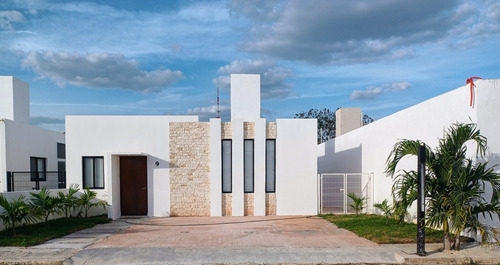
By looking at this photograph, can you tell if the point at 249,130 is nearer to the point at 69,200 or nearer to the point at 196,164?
the point at 196,164

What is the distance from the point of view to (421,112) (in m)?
10.8

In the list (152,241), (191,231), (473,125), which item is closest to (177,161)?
(191,231)

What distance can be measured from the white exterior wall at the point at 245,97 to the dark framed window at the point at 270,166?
48.6 inches

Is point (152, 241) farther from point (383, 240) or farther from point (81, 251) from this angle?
point (383, 240)

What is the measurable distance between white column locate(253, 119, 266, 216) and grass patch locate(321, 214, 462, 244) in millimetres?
2453

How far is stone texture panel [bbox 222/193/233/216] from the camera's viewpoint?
13641mm

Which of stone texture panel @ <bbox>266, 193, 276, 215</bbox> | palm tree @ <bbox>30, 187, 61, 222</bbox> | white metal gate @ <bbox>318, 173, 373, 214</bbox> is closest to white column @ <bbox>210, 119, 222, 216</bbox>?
stone texture panel @ <bbox>266, 193, 276, 215</bbox>

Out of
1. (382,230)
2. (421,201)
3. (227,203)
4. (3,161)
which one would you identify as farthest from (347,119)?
(3,161)

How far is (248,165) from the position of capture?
13.8 meters

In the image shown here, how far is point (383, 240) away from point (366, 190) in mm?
5786

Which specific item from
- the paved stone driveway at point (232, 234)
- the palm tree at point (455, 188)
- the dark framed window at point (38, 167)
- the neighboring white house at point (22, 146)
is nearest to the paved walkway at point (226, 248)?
the paved stone driveway at point (232, 234)

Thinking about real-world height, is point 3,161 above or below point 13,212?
above

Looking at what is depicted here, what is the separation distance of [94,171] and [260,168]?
621 cm

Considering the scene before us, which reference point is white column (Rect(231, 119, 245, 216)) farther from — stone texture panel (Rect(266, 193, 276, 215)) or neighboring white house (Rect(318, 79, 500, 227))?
neighboring white house (Rect(318, 79, 500, 227))
